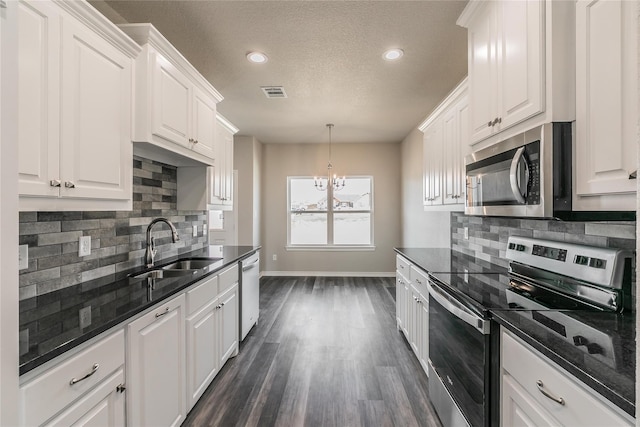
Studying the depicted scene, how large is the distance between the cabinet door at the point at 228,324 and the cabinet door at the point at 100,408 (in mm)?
1098

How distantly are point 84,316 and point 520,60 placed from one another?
2.29 metres

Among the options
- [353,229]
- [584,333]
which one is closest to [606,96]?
[584,333]

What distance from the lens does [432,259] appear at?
2658mm

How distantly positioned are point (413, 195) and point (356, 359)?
3112 mm

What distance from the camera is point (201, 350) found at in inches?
79.8

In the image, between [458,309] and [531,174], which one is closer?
[531,174]

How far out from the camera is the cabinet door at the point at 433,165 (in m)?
2.92

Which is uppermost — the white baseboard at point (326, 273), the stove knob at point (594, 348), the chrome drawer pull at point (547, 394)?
the stove knob at point (594, 348)

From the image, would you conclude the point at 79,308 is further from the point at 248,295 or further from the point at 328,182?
the point at 328,182

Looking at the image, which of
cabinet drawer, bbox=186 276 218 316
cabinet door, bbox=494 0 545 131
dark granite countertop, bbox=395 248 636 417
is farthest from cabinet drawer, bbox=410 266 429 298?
cabinet drawer, bbox=186 276 218 316

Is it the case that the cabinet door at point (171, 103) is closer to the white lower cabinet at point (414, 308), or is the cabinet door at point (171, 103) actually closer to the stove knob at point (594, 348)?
the white lower cabinet at point (414, 308)

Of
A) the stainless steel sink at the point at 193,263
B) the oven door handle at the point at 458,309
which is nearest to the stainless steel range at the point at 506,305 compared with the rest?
the oven door handle at the point at 458,309

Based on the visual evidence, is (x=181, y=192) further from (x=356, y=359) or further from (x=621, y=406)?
(x=621, y=406)

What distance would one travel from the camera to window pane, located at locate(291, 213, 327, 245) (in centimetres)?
612
